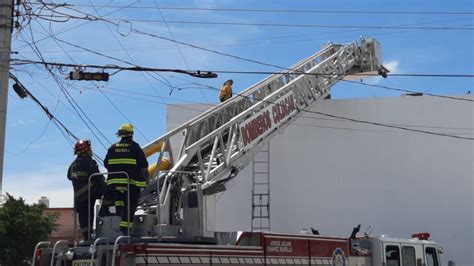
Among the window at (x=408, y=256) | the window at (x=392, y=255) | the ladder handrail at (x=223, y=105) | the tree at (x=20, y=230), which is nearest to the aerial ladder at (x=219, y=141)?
the ladder handrail at (x=223, y=105)

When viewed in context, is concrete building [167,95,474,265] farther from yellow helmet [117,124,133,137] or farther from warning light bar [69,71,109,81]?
yellow helmet [117,124,133,137]

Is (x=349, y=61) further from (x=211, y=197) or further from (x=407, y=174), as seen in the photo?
(x=211, y=197)

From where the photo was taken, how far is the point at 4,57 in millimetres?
11156

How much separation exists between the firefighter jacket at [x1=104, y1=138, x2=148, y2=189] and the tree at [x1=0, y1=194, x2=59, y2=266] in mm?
12099

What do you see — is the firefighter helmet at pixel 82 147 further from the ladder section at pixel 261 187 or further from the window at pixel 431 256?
the ladder section at pixel 261 187

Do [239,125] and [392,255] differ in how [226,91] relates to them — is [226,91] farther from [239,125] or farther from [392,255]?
[392,255]

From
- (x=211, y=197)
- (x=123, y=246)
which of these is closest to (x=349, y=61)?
(x=211, y=197)

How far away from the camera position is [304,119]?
20484 millimetres

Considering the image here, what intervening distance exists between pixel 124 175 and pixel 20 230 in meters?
12.7

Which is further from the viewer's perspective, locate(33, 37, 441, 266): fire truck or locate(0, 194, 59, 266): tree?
locate(0, 194, 59, 266): tree

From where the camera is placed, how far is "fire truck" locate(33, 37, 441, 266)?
7.65 metres

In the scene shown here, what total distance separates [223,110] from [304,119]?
6.87 meters

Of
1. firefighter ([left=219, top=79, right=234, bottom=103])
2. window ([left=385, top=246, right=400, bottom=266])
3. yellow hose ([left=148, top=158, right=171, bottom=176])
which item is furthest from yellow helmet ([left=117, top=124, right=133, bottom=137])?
firefighter ([left=219, top=79, right=234, bottom=103])

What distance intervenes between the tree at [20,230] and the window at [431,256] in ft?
41.9
